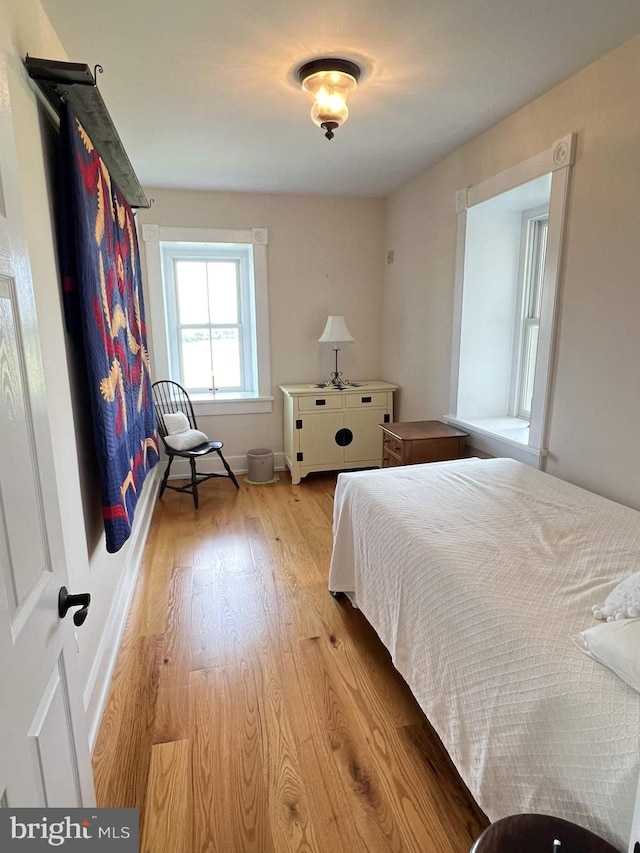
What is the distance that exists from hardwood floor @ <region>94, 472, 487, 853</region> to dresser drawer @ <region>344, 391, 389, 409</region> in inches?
70.4

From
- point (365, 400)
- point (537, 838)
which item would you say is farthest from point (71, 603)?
point (365, 400)

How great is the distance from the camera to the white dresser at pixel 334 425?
401 cm

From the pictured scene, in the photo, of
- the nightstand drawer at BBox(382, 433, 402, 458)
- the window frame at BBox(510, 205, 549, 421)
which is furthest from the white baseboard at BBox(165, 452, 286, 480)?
the window frame at BBox(510, 205, 549, 421)

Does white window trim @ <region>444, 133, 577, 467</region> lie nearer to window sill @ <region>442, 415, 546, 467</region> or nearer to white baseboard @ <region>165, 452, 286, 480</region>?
window sill @ <region>442, 415, 546, 467</region>

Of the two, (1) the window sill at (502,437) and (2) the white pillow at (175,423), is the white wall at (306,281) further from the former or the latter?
(1) the window sill at (502,437)

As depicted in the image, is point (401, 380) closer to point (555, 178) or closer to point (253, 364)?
point (253, 364)

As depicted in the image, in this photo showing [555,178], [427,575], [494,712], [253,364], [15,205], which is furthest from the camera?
[253,364]

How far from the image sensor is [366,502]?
2047mm

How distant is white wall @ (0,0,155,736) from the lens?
1.33 meters

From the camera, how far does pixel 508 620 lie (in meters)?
1.22

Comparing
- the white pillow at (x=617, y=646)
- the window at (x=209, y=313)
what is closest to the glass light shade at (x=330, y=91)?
the window at (x=209, y=313)

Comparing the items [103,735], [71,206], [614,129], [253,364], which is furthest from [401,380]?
[103,735]

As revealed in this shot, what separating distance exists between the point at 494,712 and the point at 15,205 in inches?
60.3

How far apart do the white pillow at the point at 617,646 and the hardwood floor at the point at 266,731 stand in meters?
0.69
